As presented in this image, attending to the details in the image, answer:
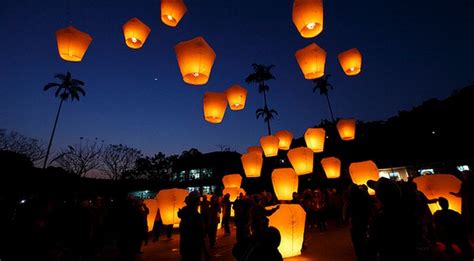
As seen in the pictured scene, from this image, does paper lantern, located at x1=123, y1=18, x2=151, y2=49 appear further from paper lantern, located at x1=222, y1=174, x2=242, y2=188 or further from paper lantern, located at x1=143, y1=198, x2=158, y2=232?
paper lantern, located at x1=222, y1=174, x2=242, y2=188

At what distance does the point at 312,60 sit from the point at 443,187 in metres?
4.83

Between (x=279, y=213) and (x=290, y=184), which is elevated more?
(x=290, y=184)

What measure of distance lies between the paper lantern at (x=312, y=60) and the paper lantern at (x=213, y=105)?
248cm

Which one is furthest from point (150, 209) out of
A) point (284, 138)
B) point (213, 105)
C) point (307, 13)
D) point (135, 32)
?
point (307, 13)

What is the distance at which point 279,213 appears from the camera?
5.94m

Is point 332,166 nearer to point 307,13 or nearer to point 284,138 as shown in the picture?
point 284,138

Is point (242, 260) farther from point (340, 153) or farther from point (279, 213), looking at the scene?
point (340, 153)

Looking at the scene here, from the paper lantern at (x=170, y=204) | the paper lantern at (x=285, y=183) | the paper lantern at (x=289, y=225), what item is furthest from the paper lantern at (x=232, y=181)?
the paper lantern at (x=289, y=225)

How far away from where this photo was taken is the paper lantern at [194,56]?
5.25 m

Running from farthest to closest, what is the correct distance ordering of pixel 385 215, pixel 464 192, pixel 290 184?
pixel 290 184 < pixel 464 192 < pixel 385 215

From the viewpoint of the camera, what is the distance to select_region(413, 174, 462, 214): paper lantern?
21.6 feet

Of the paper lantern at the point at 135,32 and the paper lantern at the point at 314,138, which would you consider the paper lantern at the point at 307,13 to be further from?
the paper lantern at the point at 314,138

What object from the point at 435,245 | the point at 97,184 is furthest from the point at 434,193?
the point at 97,184

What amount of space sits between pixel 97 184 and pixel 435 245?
25.5m
